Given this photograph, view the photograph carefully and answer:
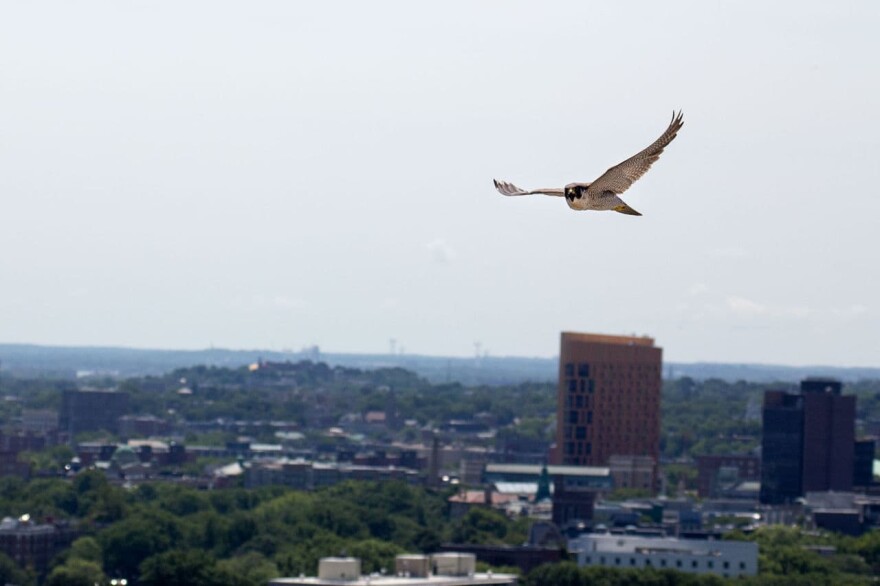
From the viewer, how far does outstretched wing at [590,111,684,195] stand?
21219mm

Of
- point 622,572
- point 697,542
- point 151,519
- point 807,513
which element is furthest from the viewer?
point 807,513

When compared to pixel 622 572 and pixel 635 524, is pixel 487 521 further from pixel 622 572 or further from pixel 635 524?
pixel 622 572

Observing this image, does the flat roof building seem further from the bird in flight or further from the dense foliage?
the bird in flight

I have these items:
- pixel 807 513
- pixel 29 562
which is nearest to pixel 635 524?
pixel 807 513

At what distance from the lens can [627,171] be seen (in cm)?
2134

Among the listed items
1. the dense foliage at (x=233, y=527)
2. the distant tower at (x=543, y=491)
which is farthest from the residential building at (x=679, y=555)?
the distant tower at (x=543, y=491)

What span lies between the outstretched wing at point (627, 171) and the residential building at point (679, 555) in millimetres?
109153

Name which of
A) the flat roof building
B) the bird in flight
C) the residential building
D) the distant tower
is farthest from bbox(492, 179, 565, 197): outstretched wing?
the distant tower

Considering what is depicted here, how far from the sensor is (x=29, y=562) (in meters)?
142

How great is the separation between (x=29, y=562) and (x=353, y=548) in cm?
2144

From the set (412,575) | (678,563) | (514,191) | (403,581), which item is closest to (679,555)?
(678,563)

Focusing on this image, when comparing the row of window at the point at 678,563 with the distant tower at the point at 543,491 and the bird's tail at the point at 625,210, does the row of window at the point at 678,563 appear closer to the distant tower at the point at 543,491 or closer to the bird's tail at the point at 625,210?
the distant tower at the point at 543,491

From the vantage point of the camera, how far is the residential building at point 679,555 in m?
132

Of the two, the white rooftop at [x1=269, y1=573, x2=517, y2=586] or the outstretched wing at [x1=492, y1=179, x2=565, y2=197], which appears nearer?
the outstretched wing at [x1=492, y1=179, x2=565, y2=197]
